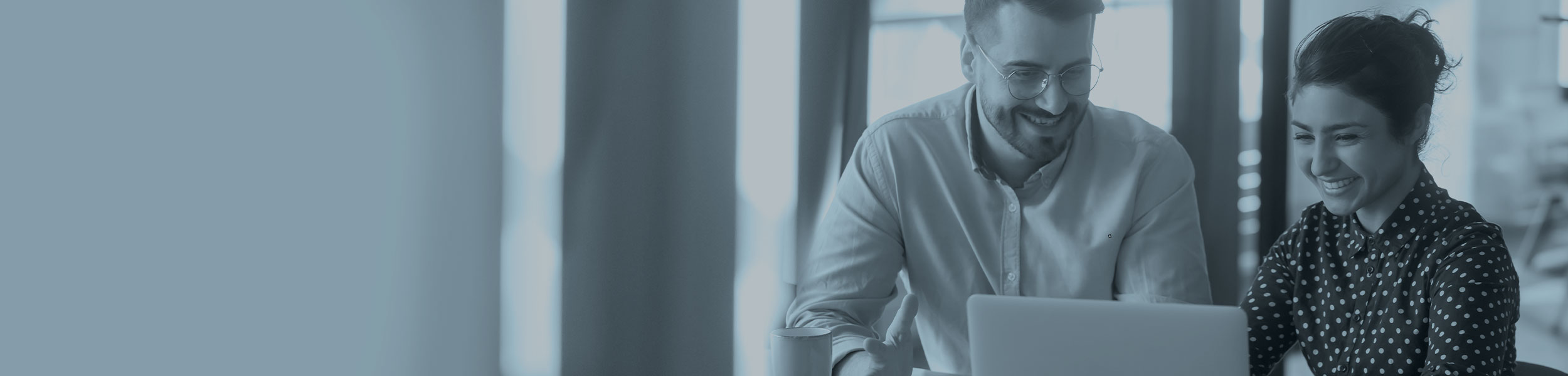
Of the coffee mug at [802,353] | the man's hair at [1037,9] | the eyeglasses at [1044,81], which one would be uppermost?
the man's hair at [1037,9]

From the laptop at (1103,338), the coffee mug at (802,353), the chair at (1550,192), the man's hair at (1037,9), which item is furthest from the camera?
the chair at (1550,192)

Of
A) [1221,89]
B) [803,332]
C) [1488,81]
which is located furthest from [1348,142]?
[1488,81]

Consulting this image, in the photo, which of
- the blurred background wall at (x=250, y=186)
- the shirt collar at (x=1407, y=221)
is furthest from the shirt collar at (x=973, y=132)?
the blurred background wall at (x=250, y=186)

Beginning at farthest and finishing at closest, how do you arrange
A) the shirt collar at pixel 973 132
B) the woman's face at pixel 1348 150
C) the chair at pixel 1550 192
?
the chair at pixel 1550 192 < the shirt collar at pixel 973 132 < the woman's face at pixel 1348 150

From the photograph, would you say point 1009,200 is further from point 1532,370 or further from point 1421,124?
point 1532,370

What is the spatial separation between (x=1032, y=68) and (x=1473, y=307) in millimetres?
654

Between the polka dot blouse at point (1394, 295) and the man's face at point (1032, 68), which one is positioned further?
the man's face at point (1032, 68)

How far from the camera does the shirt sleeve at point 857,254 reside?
1.55 meters

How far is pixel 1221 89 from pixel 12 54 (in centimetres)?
225

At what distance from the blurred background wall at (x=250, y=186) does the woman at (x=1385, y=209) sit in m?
1.50

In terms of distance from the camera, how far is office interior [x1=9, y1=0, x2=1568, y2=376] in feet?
4.72

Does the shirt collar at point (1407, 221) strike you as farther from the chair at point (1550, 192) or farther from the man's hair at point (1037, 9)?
the chair at point (1550, 192)

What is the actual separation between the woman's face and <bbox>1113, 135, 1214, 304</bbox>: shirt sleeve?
30 centimetres

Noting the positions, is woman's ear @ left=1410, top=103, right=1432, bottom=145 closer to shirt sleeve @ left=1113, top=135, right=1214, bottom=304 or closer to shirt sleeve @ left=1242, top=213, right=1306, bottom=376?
shirt sleeve @ left=1242, top=213, right=1306, bottom=376
